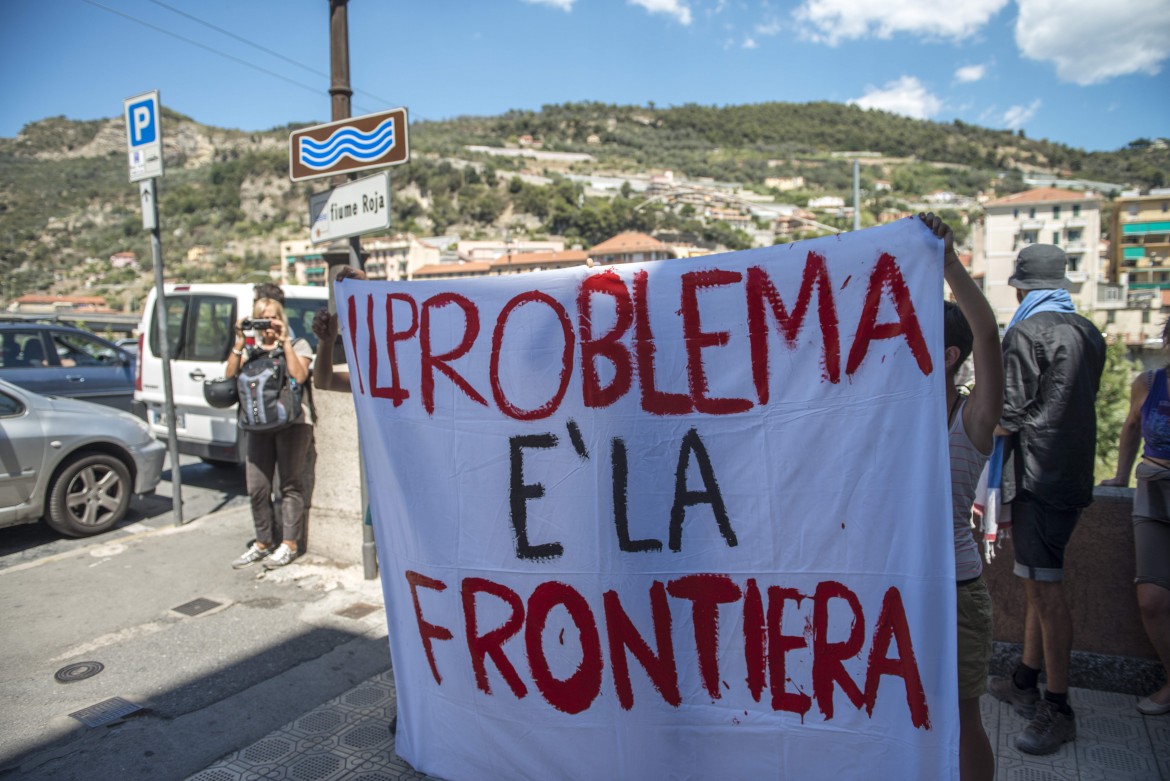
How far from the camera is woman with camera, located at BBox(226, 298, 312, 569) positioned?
517 cm

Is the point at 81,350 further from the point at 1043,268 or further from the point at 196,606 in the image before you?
the point at 1043,268

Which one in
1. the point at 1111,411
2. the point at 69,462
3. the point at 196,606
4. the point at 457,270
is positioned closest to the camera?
the point at 196,606

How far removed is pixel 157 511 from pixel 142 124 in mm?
3402

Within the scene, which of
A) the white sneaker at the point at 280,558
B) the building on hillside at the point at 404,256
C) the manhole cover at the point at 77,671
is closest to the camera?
the manhole cover at the point at 77,671

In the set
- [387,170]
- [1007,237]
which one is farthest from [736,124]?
[387,170]

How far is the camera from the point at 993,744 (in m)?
3.13

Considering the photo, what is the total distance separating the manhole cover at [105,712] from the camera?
3436 mm

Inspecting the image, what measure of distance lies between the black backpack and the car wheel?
2182 millimetres

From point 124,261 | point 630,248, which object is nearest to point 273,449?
point 630,248

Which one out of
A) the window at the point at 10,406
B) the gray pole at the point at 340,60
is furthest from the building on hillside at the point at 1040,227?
the window at the point at 10,406

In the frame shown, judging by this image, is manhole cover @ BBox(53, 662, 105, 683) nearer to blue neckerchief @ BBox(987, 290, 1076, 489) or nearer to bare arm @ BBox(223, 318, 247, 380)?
bare arm @ BBox(223, 318, 247, 380)

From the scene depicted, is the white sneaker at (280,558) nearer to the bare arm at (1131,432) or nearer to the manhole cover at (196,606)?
the manhole cover at (196,606)

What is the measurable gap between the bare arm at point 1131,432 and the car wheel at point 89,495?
7013 millimetres

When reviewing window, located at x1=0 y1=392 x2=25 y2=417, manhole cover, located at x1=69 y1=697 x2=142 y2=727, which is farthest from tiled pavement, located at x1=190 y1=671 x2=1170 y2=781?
window, located at x1=0 y1=392 x2=25 y2=417
